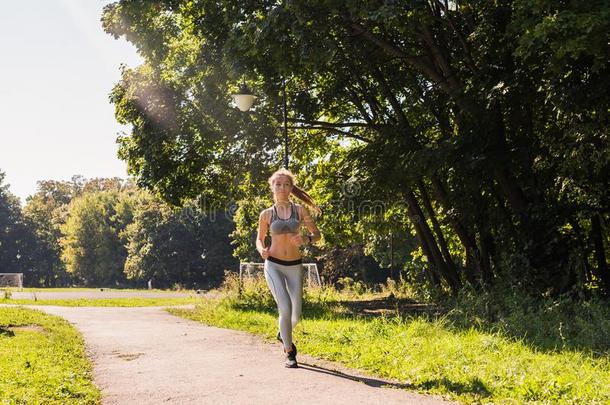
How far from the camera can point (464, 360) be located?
641cm

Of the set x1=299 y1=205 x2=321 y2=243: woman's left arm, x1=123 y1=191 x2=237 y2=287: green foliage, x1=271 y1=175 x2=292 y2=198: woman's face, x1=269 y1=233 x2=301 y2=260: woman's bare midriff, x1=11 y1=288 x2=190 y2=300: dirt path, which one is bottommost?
x1=11 y1=288 x2=190 y2=300: dirt path

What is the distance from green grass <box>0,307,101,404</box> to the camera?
18.1 ft

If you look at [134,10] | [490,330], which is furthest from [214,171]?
[490,330]

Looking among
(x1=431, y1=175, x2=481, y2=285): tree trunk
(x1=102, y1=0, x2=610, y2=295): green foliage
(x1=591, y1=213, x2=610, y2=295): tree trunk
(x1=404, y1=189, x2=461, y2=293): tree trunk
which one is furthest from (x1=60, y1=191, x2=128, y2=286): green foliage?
(x1=591, y1=213, x2=610, y2=295): tree trunk

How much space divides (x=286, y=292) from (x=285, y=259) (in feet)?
1.15

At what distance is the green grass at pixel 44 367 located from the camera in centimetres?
552

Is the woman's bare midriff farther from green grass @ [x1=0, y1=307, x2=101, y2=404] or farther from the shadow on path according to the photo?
green grass @ [x1=0, y1=307, x2=101, y2=404]

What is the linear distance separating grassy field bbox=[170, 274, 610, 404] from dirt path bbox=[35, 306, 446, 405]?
1.24 ft

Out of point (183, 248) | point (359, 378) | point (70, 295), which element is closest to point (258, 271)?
point (359, 378)

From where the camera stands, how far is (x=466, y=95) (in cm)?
1330

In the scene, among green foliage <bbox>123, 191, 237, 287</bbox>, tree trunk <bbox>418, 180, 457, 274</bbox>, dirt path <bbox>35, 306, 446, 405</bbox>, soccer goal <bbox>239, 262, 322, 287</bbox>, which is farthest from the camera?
green foliage <bbox>123, 191, 237, 287</bbox>

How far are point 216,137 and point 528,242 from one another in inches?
341

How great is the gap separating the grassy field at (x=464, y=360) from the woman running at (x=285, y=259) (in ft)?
2.71

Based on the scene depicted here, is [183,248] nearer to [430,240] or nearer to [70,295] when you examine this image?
[70,295]
